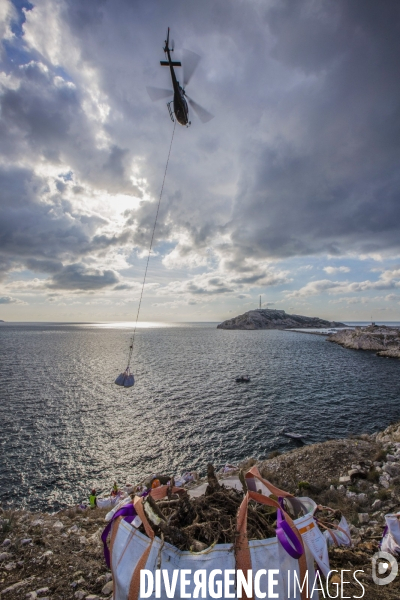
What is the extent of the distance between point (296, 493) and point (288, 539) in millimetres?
11839

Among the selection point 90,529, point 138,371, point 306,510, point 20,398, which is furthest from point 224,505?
point 138,371

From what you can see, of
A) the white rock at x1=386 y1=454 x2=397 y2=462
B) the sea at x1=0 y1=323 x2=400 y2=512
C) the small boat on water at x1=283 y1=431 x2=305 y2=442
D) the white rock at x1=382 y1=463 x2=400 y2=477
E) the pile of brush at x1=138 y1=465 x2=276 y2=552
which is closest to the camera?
the pile of brush at x1=138 y1=465 x2=276 y2=552

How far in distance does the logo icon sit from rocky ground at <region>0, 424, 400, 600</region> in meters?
0.09

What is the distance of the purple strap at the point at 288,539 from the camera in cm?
334

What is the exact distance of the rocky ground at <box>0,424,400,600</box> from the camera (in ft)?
18.6

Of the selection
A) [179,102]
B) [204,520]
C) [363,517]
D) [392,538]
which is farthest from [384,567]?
[179,102]

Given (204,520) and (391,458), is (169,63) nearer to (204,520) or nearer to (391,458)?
(204,520)

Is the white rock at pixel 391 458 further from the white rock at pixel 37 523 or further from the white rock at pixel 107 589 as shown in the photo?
the white rock at pixel 37 523

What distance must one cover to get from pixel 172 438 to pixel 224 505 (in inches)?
979

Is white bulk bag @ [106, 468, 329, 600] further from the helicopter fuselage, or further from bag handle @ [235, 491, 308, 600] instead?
the helicopter fuselage

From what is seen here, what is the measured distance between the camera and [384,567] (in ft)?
17.4

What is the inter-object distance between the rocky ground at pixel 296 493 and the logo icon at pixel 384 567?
9 centimetres

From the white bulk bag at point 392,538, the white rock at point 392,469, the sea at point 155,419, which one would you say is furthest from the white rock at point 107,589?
the sea at point 155,419

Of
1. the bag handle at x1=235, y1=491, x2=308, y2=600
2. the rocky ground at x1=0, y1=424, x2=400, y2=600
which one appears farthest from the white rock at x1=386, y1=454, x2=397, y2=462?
the bag handle at x1=235, y1=491, x2=308, y2=600
